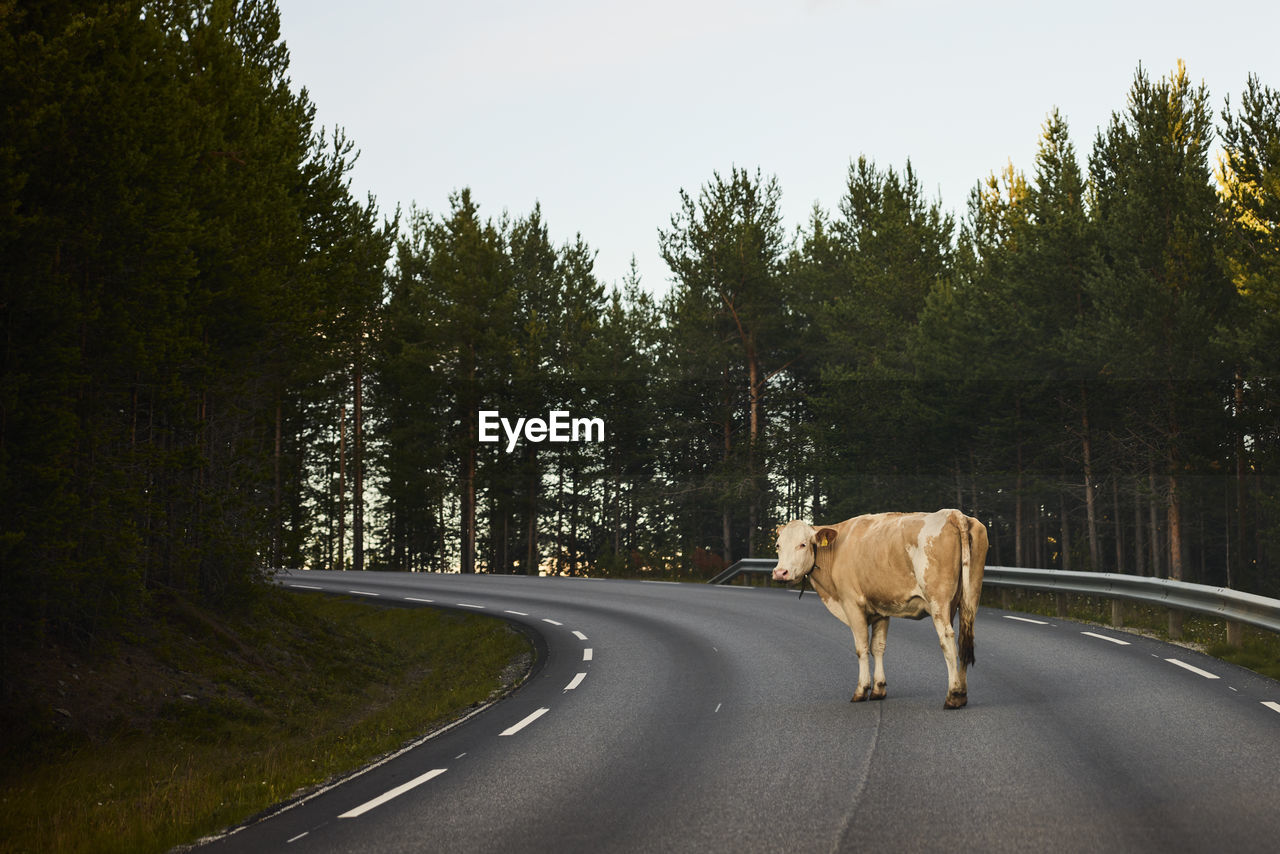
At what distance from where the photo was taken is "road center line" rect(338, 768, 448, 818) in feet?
23.4

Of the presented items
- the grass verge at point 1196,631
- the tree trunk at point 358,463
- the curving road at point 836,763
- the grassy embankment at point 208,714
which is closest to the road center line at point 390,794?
the curving road at point 836,763

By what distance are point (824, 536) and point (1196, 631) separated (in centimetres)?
889

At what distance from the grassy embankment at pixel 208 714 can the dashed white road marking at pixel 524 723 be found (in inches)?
39.6

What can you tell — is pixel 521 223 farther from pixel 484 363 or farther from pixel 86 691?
pixel 86 691

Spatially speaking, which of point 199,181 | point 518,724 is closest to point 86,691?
point 518,724

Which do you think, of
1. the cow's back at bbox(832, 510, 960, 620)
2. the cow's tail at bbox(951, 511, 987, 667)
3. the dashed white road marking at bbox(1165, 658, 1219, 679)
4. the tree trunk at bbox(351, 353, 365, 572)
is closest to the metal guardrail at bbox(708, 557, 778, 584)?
the dashed white road marking at bbox(1165, 658, 1219, 679)

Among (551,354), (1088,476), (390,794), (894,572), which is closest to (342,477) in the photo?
(551,354)

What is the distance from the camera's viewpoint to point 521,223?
56.5 meters

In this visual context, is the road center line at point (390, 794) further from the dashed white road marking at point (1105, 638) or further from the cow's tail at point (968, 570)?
the dashed white road marking at point (1105, 638)

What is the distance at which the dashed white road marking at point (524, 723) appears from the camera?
10.1m

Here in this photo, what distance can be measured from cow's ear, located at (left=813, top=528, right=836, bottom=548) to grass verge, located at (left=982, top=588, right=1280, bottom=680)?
17.1ft

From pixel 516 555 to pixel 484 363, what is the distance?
17126mm

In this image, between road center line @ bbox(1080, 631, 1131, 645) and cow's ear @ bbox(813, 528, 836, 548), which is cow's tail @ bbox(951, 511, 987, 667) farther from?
road center line @ bbox(1080, 631, 1131, 645)

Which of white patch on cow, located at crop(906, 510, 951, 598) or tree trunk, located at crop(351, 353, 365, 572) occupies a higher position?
tree trunk, located at crop(351, 353, 365, 572)
